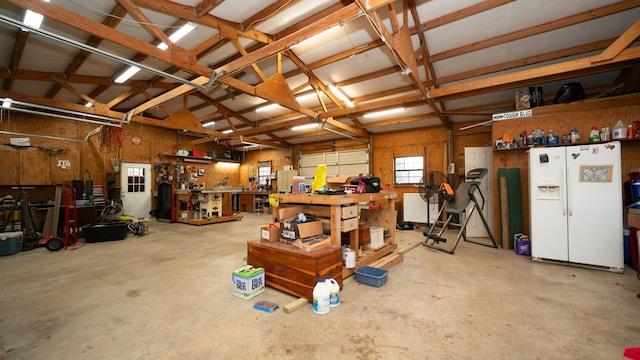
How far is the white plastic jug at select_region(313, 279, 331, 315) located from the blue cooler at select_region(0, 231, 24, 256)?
18.5 feet

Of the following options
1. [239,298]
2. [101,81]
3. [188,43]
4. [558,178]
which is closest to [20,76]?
[101,81]

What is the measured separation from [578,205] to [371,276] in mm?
3151

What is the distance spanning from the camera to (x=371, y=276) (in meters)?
2.71

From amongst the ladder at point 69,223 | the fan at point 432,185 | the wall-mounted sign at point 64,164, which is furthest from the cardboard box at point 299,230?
the wall-mounted sign at point 64,164

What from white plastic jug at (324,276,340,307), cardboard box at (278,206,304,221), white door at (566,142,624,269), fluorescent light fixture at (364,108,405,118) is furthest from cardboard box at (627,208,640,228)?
fluorescent light fixture at (364,108,405,118)

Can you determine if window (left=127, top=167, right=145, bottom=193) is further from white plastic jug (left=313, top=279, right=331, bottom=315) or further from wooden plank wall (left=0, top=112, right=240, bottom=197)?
white plastic jug (left=313, top=279, right=331, bottom=315)

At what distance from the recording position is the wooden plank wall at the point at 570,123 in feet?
12.2

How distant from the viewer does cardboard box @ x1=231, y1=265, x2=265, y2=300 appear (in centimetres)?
242

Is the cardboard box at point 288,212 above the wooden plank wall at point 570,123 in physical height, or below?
below

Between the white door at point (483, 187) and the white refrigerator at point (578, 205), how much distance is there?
1694mm

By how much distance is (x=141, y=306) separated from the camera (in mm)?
2307

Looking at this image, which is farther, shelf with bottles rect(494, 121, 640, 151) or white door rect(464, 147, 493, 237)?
white door rect(464, 147, 493, 237)

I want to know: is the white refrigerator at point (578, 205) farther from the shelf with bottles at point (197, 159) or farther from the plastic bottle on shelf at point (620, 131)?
the shelf with bottles at point (197, 159)

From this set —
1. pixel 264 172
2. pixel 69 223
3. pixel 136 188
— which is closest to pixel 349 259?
pixel 69 223
